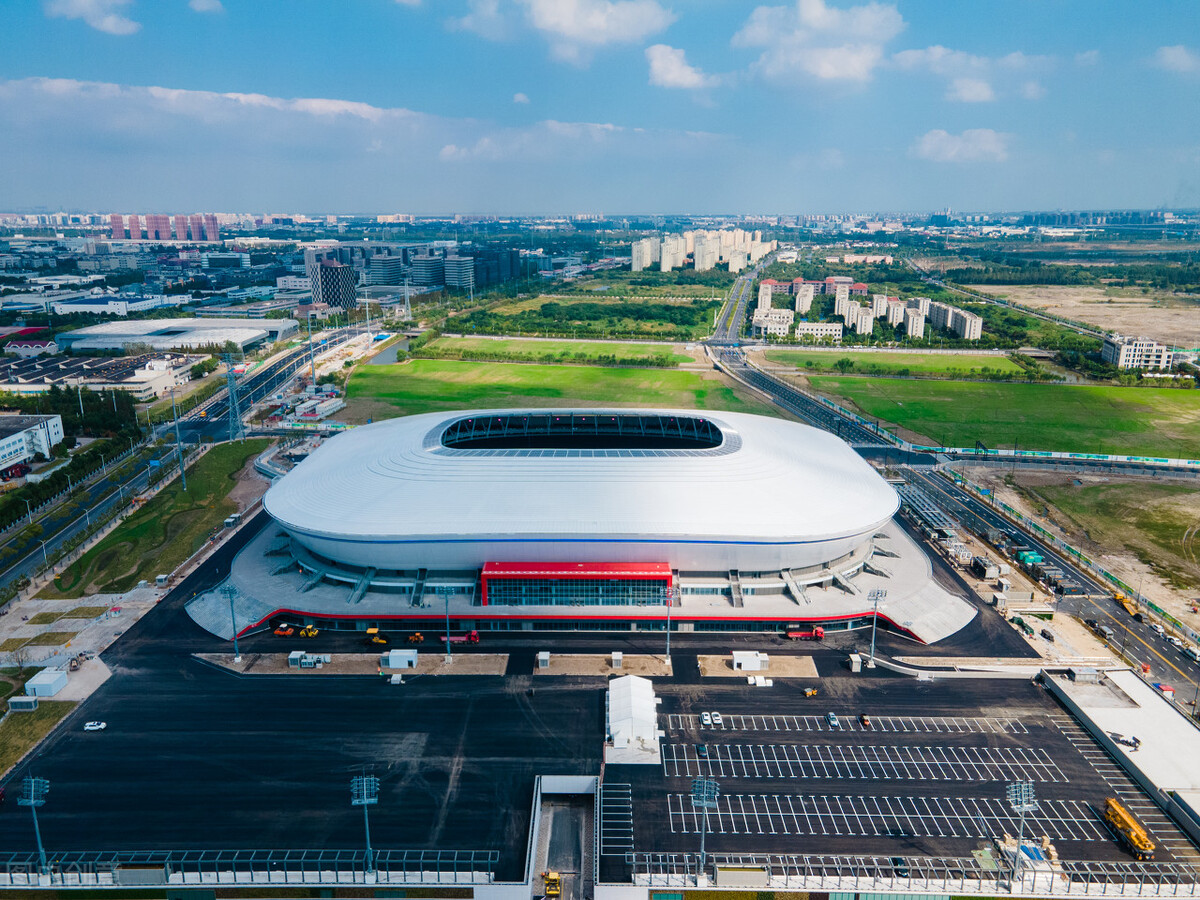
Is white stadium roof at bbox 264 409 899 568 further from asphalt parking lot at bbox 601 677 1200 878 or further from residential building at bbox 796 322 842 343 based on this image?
residential building at bbox 796 322 842 343

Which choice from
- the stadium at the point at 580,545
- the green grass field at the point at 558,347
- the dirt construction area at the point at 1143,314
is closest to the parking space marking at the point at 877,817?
the stadium at the point at 580,545

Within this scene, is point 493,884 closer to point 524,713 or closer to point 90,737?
point 524,713

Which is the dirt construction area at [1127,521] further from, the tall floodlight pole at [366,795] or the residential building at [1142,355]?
the residential building at [1142,355]

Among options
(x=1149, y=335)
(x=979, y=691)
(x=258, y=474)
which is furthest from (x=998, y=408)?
(x=258, y=474)

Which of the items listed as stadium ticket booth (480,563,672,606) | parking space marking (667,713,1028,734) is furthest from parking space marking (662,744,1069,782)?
stadium ticket booth (480,563,672,606)

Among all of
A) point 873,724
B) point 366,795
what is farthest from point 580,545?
point 366,795
